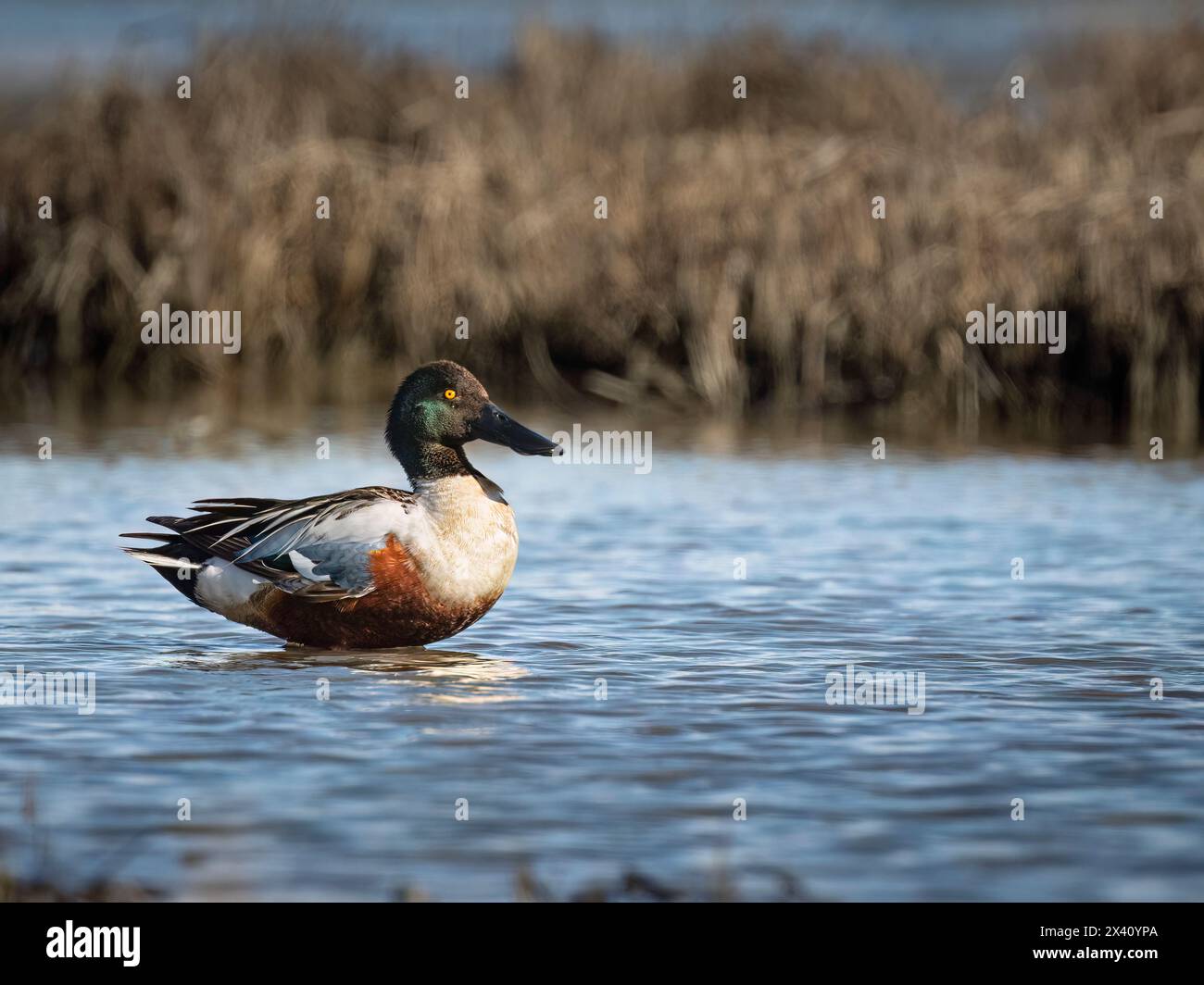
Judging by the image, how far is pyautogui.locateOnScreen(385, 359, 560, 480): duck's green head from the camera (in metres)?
7.42

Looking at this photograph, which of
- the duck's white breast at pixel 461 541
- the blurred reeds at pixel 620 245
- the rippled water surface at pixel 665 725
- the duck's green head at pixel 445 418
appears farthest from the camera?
the blurred reeds at pixel 620 245

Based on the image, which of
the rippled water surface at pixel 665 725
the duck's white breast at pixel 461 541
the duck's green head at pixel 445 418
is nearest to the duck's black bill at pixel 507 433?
the duck's green head at pixel 445 418

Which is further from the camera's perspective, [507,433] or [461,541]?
[507,433]

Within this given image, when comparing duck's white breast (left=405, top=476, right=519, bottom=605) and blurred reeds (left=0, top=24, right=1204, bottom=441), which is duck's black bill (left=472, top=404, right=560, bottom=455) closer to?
duck's white breast (left=405, top=476, right=519, bottom=605)

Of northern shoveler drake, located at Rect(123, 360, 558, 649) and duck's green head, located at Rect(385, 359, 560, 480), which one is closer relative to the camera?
northern shoveler drake, located at Rect(123, 360, 558, 649)

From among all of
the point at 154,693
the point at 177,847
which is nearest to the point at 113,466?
the point at 154,693

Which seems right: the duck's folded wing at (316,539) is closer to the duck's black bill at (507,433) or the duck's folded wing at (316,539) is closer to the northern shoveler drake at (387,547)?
the northern shoveler drake at (387,547)

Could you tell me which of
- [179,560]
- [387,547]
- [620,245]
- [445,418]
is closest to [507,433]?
[445,418]

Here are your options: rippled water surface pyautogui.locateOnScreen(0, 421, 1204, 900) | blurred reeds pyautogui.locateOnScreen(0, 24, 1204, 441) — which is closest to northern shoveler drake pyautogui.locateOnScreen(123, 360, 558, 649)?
rippled water surface pyautogui.locateOnScreen(0, 421, 1204, 900)

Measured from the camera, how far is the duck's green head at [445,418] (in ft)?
24.3

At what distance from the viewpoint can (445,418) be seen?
24.5ft

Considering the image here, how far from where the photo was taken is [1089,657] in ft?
23.4

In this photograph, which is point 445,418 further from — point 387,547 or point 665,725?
point 665,725

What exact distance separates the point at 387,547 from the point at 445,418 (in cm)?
71
